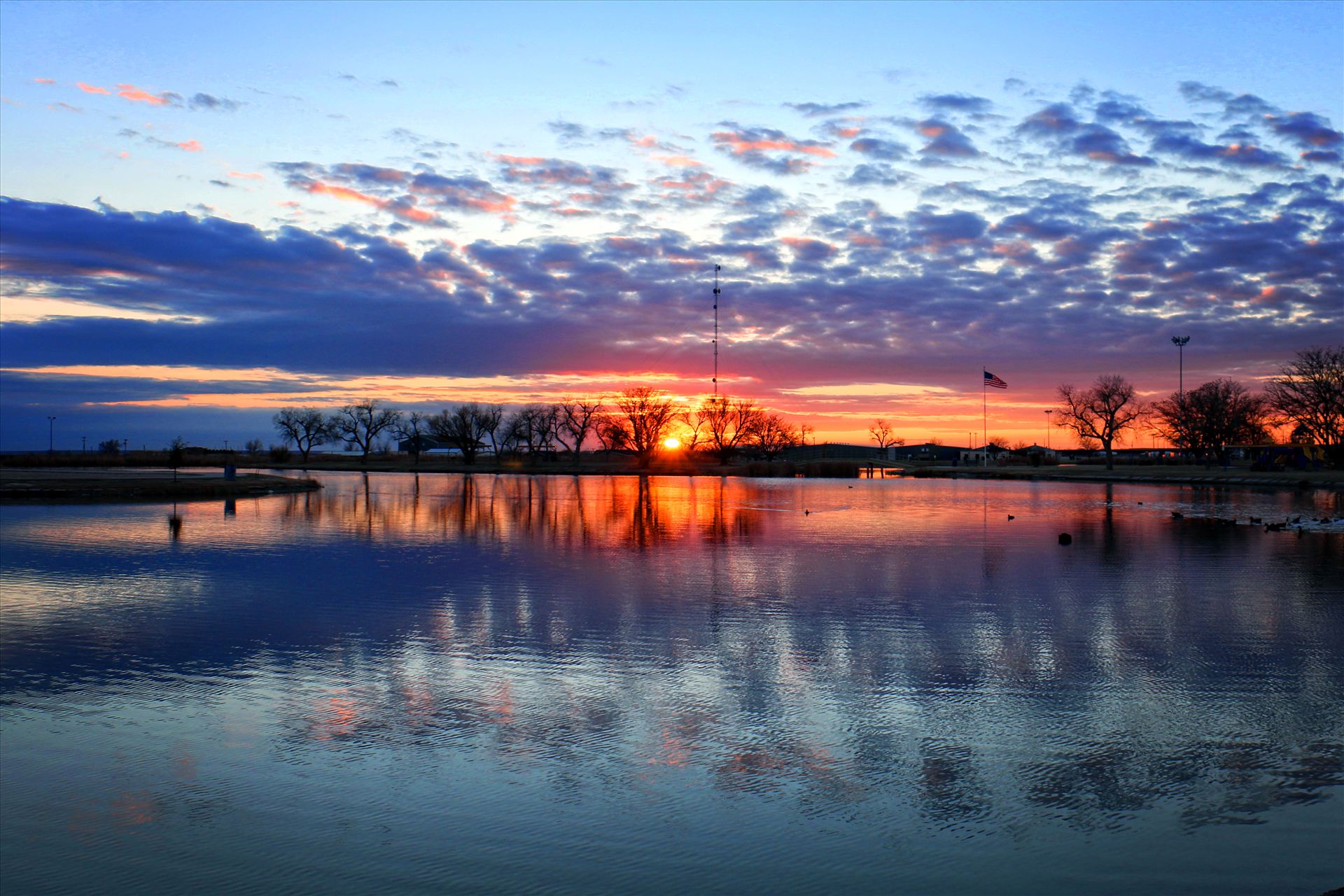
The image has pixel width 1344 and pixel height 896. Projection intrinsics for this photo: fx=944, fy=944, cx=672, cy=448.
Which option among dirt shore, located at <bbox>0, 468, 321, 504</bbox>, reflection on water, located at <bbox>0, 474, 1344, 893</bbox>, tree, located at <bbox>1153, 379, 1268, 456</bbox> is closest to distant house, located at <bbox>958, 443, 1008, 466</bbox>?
tree, located at <bbox>1153, 379, 1268, 456</bbox>

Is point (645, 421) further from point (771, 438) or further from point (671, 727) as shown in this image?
point (671, 727)

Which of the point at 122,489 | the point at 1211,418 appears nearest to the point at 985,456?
the point at 1211,418

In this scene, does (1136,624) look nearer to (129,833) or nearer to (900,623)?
(900,623)

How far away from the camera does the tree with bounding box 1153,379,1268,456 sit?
10969cm

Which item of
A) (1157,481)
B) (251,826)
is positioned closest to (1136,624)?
(251,826)

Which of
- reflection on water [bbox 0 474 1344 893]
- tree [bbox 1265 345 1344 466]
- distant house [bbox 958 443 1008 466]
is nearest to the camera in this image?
reflection on water [bbox 0 474 1344 893]

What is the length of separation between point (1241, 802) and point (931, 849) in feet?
8.32

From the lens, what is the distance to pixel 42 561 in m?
20.0

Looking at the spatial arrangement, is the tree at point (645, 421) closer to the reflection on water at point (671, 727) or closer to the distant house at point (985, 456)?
the distant house at point (985, 456)

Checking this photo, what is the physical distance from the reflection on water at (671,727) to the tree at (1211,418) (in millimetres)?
103554

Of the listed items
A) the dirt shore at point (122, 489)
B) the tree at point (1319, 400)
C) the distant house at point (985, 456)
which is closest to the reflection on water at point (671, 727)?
the dirt shore at point (122, 489)

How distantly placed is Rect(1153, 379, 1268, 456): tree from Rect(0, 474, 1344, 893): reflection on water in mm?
103554

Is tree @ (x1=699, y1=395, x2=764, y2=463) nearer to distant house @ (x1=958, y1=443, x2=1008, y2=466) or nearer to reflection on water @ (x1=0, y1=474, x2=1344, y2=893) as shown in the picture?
distant house @ (x1=958, y1=443, x2=1008, y2=466)

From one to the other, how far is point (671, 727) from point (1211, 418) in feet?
386
